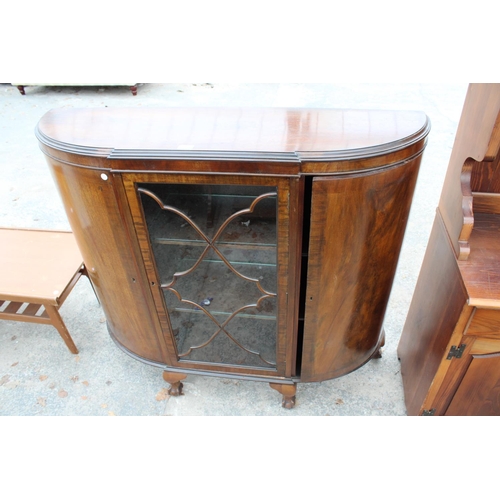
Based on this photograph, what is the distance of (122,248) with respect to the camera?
1225mm

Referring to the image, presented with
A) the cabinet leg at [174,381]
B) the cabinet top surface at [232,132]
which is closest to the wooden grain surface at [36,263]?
the cabinet leg at [174,381]

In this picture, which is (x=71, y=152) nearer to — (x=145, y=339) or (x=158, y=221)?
(x=158, y=221)

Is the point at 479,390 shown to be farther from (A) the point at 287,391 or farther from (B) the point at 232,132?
(B) the point at 232,132

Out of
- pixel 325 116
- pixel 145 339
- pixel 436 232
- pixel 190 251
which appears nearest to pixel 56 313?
pixel 145 339

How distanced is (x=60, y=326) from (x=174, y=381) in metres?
0.63

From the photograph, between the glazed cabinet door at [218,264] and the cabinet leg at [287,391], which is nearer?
the glazed cabinet door at [218,264]

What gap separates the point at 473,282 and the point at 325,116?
2.12 ft

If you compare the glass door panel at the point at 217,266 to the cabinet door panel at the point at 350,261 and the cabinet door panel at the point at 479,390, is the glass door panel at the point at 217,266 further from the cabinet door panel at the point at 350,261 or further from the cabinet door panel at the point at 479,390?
the cabinet door panel at the point at 479,390

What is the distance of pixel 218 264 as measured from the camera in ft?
4.25

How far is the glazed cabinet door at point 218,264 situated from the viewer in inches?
42.7

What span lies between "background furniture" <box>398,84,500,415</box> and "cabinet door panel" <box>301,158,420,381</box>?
0.52 feet

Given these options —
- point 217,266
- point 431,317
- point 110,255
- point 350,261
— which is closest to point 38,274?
point 110,255

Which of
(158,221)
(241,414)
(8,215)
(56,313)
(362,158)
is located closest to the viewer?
(362,158)

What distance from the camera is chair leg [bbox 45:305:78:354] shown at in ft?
5.74
